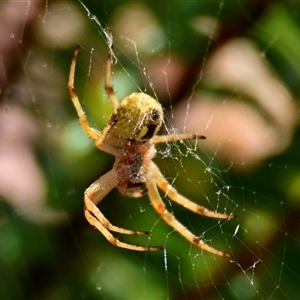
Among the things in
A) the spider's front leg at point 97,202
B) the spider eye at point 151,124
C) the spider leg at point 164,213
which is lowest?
the spider's front leg at point 97,202

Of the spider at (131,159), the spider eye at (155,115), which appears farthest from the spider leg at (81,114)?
the spider eye at (155,115)

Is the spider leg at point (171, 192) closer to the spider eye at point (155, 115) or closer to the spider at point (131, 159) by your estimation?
the spider at point (131, 159)

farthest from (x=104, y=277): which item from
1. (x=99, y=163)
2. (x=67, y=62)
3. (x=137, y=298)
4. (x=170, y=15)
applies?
(x=170, y=15)

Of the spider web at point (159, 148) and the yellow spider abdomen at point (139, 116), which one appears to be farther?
the spider web at point (159, 148)

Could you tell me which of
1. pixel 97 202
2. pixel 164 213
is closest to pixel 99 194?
pixel 97 202

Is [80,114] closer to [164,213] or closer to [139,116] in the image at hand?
[139,116]

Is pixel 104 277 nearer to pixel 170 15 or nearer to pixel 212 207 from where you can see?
pixel 212 207

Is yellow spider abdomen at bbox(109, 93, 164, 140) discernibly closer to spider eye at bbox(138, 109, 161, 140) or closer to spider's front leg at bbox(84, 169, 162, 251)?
spider eye at bbox(138, 109, 161, 140)
